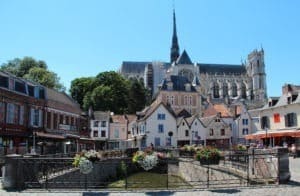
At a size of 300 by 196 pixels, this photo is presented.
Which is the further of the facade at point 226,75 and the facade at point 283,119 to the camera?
the facade at point 226,75

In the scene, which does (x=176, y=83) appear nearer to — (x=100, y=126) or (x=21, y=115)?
(x=100, y=126)

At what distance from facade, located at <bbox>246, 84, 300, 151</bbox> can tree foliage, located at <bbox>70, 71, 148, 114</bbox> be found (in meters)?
36.5

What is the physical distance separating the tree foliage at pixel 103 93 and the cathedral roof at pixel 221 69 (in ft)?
240

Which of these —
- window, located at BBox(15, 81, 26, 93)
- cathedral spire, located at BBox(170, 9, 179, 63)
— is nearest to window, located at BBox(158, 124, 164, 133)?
window, located at BBox(15, 81, 26, 93)

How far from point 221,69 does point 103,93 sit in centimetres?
8902

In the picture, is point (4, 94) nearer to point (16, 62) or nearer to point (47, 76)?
point (47, 76)

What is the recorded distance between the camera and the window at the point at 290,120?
39916 mm

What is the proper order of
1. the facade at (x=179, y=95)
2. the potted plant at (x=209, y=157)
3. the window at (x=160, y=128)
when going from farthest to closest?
1. the facade at (x=179, y=95)
2. the window at (x=160, y=128)
3. the potted plant at (x=209, y=157)

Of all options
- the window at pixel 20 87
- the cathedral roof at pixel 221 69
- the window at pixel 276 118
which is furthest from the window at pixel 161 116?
the cathedral roof at pixel 221 69

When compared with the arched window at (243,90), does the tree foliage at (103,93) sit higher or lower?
lower

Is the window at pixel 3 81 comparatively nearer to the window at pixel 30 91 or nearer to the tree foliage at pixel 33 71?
the window at pixel 30 91

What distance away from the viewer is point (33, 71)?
Answer: 2734 inches

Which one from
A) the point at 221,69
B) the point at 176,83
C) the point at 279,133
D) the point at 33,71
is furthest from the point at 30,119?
the point at 221,69

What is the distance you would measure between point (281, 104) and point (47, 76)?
138 feet
